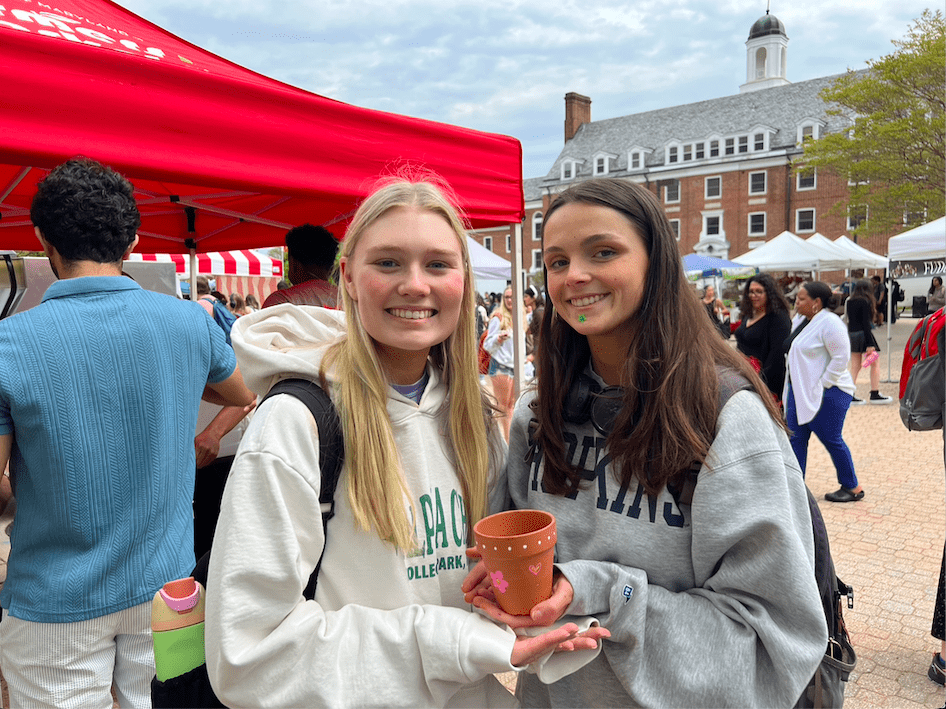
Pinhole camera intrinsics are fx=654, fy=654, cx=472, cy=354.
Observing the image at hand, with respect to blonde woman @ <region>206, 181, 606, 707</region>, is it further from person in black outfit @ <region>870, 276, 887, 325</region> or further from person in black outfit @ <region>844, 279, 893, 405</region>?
person in black outfit @ <region>870, 276, 887, 325</region>

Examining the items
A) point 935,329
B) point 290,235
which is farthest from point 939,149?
point 290,235

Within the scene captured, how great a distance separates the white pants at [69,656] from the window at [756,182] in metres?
49.2

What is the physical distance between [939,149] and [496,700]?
961 inches

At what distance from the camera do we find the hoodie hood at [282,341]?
1.46 meters

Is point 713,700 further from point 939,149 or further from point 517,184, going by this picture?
point 939,149

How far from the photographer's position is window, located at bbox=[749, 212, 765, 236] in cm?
4516

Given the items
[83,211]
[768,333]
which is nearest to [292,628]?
[83,211]

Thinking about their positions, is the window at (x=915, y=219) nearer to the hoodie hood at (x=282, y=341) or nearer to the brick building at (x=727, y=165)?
the brick building at (x=727, y=165)

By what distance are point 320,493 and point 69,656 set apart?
44.4 inches

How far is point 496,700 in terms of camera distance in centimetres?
155

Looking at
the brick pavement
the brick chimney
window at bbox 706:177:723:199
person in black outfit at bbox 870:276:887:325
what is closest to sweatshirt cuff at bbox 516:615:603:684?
the brick pavement

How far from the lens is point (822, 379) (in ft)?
19.4

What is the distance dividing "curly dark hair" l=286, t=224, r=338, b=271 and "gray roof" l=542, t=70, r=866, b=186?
1779 inches

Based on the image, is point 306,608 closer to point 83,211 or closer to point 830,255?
point 83,211
